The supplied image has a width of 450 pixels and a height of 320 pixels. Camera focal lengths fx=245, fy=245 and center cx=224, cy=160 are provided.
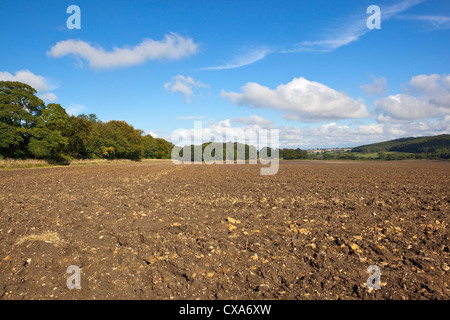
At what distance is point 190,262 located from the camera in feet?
18.7

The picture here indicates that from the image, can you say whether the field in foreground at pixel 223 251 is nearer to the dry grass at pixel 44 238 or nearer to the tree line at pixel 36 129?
the dry grass at pixel 44 238

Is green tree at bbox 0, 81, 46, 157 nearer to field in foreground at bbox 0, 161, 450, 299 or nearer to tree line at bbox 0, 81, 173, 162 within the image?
tree line at bbox 0, 81, 173, 162

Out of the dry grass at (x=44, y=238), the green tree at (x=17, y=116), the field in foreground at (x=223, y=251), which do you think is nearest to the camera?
the field in foreground at (x=223, y=251)

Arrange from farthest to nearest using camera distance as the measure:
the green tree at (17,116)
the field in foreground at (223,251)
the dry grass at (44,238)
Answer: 1. the green tree at (17,116)
2. the dry grass at (44,238)
3. the field in foreground at (223,251)

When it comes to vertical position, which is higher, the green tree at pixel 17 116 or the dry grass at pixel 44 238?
the green tree at pixel 17 116

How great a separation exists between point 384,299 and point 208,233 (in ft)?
15.2

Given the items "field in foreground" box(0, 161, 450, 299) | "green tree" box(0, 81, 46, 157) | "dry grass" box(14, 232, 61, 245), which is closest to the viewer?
"field in foreground" box(0, 161, 450, 299)

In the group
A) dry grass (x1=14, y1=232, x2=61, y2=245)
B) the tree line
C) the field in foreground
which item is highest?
the tree line

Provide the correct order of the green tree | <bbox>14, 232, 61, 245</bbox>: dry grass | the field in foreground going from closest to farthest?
the field in foreground < <bbox>14, 232, 61, 245</bbox>: dry grass < the green tree

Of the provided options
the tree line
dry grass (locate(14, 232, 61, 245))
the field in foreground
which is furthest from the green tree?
dry grass (locate(14, 232, 61, 245))

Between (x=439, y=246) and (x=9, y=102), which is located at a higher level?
(x=9, y=102)

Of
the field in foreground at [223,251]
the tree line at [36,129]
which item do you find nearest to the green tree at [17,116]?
the tree line at [36,129]

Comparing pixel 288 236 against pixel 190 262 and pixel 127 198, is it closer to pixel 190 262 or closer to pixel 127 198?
pixel 190 262
